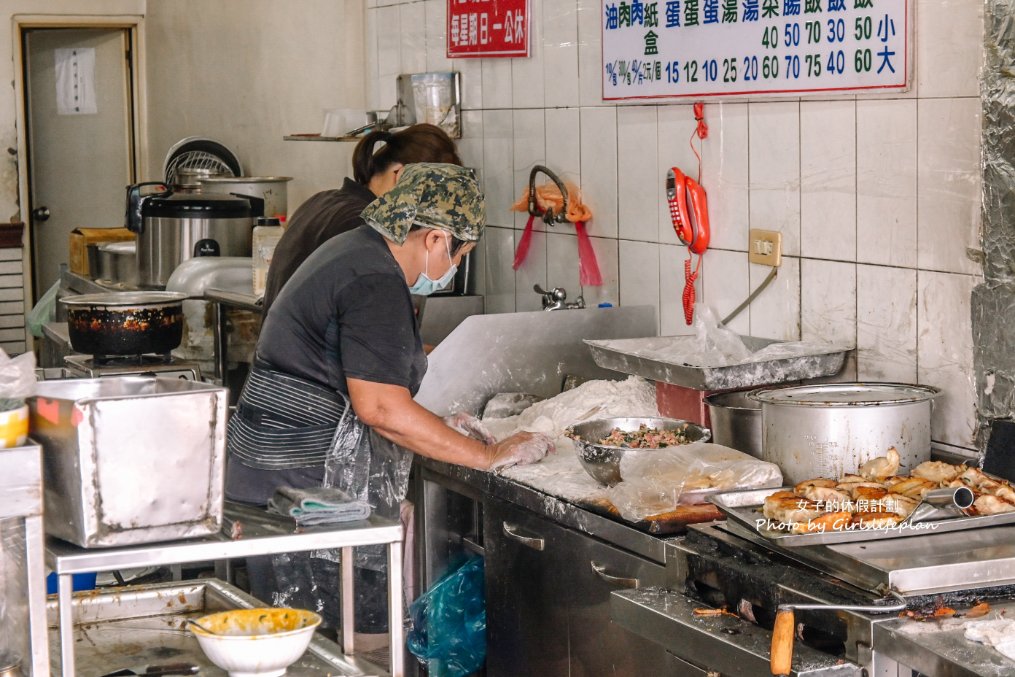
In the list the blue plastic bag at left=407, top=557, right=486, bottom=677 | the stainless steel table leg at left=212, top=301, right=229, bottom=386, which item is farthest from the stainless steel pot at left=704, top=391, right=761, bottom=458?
the stainless steel table leg at left=212, top=301, right=229, bottom=386

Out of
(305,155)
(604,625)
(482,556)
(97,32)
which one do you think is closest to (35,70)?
(97,32)

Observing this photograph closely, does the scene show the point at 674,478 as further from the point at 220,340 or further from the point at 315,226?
the point at 220,340

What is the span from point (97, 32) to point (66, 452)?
24.7 ft

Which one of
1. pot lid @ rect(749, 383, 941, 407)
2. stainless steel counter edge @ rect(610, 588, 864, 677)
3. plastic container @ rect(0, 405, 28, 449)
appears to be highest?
plastic container @ rect(0, 405, 28, 449)

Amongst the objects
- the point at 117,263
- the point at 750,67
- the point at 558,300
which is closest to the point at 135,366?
the point at 558,300

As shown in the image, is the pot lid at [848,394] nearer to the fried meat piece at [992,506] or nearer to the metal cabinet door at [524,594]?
the fried meat piece at [992,506]

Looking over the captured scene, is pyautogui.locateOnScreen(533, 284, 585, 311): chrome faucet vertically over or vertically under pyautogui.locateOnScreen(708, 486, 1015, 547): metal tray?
over

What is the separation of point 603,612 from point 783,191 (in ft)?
4.05

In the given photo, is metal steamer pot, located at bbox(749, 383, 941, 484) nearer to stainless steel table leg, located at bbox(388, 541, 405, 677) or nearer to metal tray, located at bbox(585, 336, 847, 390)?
metal tray, located at bbox(585, 336, 847, 390)

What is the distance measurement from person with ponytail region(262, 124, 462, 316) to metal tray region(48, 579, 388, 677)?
1.58 meters

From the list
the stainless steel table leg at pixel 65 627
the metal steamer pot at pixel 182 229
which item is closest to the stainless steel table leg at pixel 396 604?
the stainless steel table leg at pixel 65 627

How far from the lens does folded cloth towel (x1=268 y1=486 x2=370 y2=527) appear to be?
79.0 inches

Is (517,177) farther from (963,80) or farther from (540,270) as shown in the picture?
(963,80)

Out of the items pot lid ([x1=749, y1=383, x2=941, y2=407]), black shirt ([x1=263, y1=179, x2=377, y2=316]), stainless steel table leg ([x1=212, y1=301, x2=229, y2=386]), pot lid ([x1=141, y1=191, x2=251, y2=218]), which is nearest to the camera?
pot lid ([x1=749, y1=383, x2=941, y2=407])
